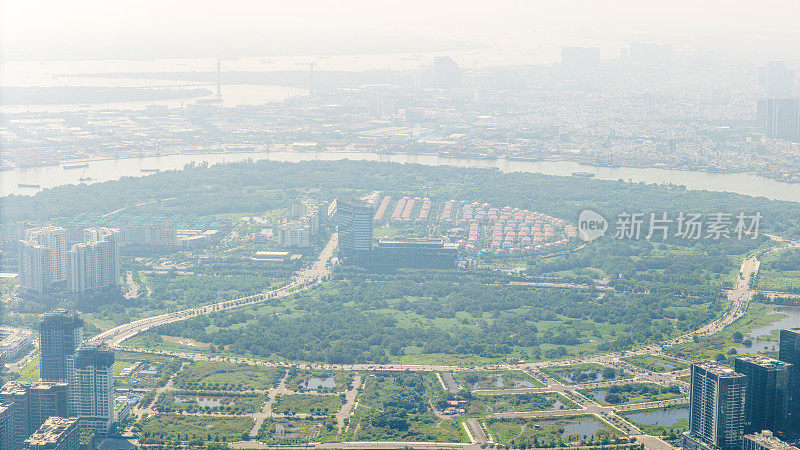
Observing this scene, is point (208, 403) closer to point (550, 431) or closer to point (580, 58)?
point (550, 431)

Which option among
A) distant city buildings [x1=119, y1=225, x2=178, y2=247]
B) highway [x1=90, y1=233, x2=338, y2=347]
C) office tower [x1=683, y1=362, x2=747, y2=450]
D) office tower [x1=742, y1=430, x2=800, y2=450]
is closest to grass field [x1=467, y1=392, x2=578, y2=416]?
office tower [x1=683, y1=362, x2=747, y2=450]

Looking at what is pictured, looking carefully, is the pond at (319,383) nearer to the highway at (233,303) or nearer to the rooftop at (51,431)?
the highway at (233,303)

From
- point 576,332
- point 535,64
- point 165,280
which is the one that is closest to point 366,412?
point 576,332

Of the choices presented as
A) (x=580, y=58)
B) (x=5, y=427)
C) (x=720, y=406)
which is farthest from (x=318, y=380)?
→ (x=580, y=58)

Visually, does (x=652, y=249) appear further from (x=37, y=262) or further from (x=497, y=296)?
(x=37, y=262)

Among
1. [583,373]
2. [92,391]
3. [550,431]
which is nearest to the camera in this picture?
[92,391]

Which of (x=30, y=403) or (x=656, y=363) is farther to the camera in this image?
(x=656, y=363)

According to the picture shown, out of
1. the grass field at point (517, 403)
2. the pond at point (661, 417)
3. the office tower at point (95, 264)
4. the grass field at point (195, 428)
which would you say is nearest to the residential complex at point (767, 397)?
the pond at point (661, 417)
